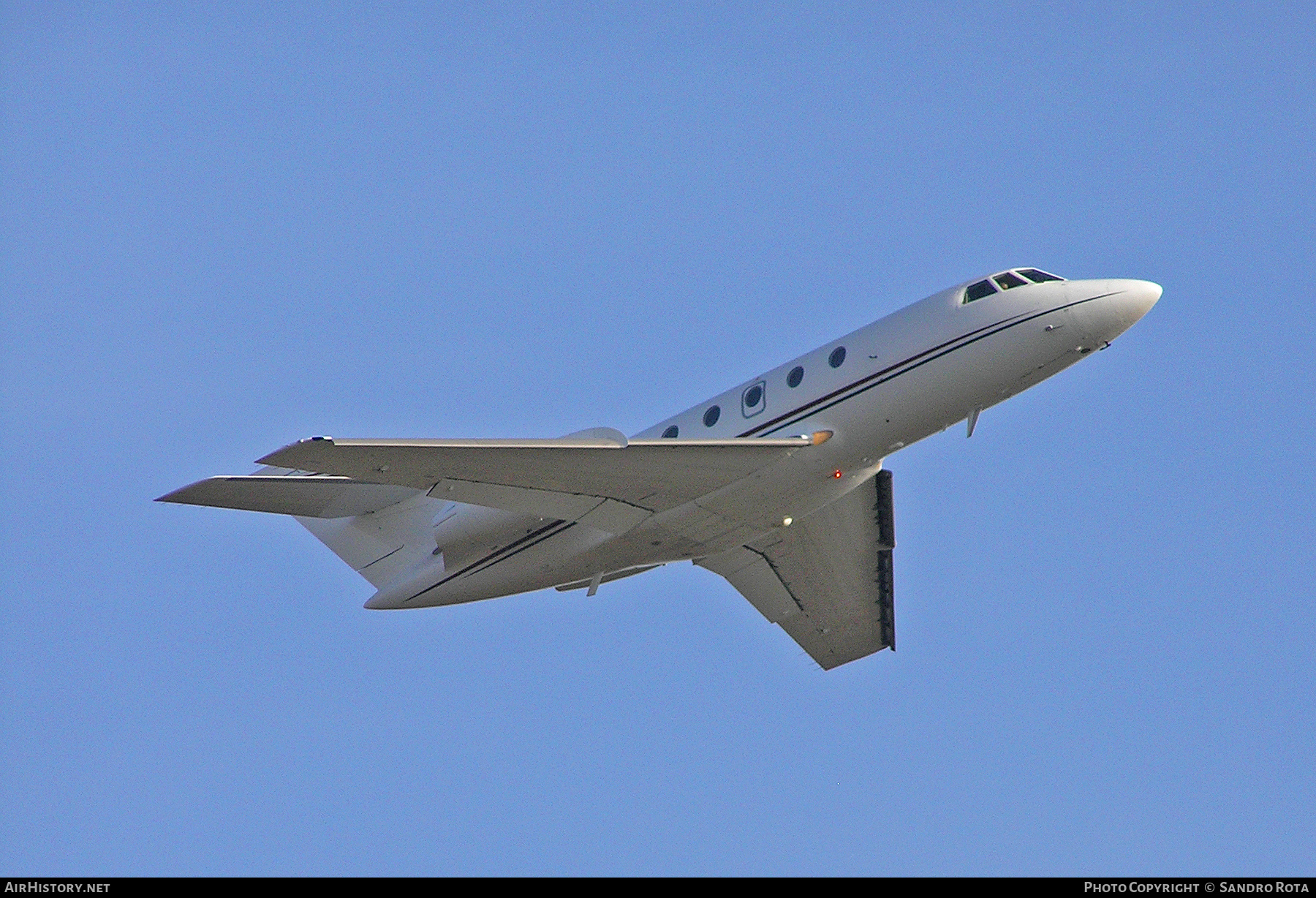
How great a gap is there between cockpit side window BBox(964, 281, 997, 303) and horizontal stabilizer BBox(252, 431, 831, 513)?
3.84 metres

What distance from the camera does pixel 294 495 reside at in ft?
104

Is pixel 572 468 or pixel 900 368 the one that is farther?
pixel 900 368

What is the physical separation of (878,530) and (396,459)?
12.4 m

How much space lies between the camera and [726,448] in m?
27.1

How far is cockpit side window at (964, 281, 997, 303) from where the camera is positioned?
27.4 metres

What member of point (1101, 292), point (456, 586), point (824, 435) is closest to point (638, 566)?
point (456, 586)

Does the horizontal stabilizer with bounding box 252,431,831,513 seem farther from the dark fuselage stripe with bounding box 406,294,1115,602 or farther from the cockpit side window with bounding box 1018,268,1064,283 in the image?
the cockpit side window with bounding box 1018,268,1064,283

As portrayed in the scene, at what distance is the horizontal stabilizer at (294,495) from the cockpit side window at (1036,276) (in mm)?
13274

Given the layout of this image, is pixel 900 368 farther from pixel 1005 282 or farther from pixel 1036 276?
pixel 1036 276

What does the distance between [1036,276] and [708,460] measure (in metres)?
7.06

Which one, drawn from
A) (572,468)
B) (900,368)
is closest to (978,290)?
(900,368)

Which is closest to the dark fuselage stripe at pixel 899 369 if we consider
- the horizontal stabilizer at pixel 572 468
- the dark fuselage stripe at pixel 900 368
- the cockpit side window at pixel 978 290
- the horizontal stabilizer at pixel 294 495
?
the dark fuselage stripe at pixel 900 368

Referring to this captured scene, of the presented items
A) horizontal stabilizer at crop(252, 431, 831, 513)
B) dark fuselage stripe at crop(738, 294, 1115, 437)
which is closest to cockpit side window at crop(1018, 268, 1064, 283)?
dark fuselage stripe at crop(738, 294, 1115, 437)
